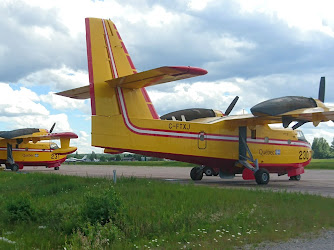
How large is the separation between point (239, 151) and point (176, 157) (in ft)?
13.7

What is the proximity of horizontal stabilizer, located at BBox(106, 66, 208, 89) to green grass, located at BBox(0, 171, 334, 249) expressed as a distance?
409 cm

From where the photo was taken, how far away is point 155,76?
567 inches

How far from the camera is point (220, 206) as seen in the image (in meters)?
9.85

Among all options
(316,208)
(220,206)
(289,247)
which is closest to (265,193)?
(316,208)

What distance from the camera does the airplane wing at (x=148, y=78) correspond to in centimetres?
1271

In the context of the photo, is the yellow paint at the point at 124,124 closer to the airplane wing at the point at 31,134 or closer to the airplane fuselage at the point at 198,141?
the airplane fuselage at the point at 198,141

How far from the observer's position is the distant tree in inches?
5694

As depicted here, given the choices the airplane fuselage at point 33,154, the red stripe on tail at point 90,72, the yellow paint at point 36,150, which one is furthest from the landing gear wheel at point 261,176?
A: the airplane fuselage at point 33,154

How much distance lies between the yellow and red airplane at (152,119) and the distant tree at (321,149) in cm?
13275

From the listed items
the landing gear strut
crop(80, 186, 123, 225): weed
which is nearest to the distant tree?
the landing gear strut

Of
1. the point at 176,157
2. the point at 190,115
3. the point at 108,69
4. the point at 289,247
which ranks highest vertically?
the point at 108,69

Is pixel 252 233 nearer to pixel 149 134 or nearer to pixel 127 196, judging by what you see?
pixel 127 196

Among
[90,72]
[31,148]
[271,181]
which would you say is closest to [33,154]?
[31,148]

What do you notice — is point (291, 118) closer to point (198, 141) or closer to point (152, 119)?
point (198, 141)
